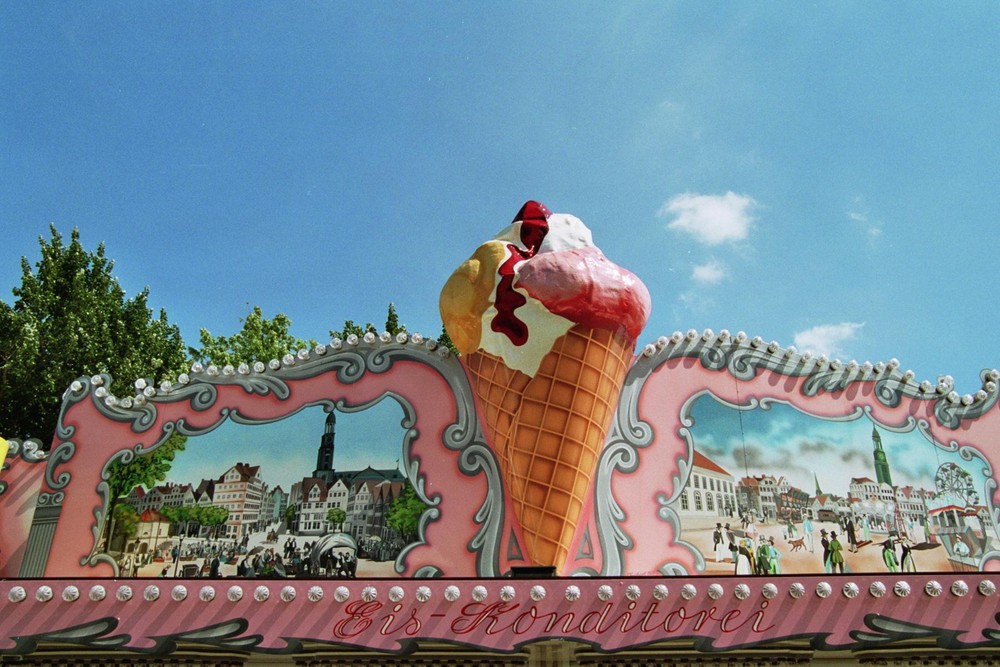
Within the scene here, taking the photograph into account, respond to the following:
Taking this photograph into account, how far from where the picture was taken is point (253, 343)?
15.2 metres

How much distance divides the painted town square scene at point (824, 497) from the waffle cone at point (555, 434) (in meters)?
1.08

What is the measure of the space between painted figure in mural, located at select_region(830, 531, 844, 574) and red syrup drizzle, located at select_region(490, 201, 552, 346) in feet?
10.9

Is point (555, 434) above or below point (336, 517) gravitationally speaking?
above

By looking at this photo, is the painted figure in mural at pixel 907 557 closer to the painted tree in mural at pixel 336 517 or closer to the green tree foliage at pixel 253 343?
the painted tree in mural at pixel 336 517

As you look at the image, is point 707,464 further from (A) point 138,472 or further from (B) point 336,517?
(A) point 138,472

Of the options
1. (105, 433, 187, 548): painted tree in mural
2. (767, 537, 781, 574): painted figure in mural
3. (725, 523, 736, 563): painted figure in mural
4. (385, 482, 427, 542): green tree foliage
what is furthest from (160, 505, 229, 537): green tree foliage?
(767, 537, 781, 574): painted figure in mural

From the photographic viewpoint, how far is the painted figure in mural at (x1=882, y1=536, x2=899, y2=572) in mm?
6895

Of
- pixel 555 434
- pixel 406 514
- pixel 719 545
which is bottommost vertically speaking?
pixel 719 545

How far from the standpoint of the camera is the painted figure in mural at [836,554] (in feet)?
22.6

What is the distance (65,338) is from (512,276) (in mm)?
8018

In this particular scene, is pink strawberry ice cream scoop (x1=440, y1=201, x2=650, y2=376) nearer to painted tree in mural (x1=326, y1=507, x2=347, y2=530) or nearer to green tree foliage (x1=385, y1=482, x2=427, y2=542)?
green tree foliage (x1=385, y1=482, x2=427, y2=542)

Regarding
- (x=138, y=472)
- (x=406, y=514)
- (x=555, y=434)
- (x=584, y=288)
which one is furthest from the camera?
(x=138, y=472)

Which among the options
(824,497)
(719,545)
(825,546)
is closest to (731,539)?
(719,545)

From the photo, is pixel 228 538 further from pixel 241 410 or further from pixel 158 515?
pixel 241 410
